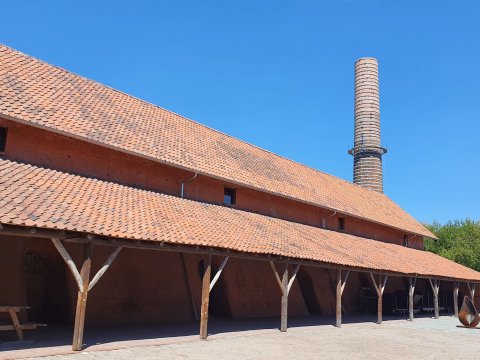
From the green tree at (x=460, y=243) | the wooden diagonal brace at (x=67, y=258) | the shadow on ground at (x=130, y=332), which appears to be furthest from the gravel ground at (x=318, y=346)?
the green tree at (x=460, y=243)

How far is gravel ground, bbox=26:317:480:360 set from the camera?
31.8 feet

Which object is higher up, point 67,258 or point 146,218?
point 146,218

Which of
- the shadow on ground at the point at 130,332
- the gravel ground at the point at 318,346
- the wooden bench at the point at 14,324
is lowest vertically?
the gravel ground at the point at 318,346

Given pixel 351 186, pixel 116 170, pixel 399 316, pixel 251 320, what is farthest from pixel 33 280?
pixel 351 186

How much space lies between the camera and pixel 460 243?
1638 inches

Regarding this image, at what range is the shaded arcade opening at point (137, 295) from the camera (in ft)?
37.4

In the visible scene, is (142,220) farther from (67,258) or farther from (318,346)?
(318,346)

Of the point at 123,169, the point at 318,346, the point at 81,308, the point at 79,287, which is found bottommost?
the point at 318,346

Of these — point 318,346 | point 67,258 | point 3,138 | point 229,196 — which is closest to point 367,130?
point 229,196

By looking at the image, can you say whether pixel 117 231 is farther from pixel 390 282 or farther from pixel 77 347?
pixel 390 282

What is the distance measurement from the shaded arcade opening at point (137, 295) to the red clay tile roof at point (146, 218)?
1.71 metres

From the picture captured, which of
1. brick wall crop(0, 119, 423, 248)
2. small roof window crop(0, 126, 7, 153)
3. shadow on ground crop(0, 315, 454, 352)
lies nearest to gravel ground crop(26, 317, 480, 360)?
shadow on ground crop(0, 315, 454, 352)

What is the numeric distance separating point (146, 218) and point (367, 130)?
31.4m

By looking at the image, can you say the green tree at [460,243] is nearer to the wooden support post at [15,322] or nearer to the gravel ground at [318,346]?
the gravel ground at [318,346]
